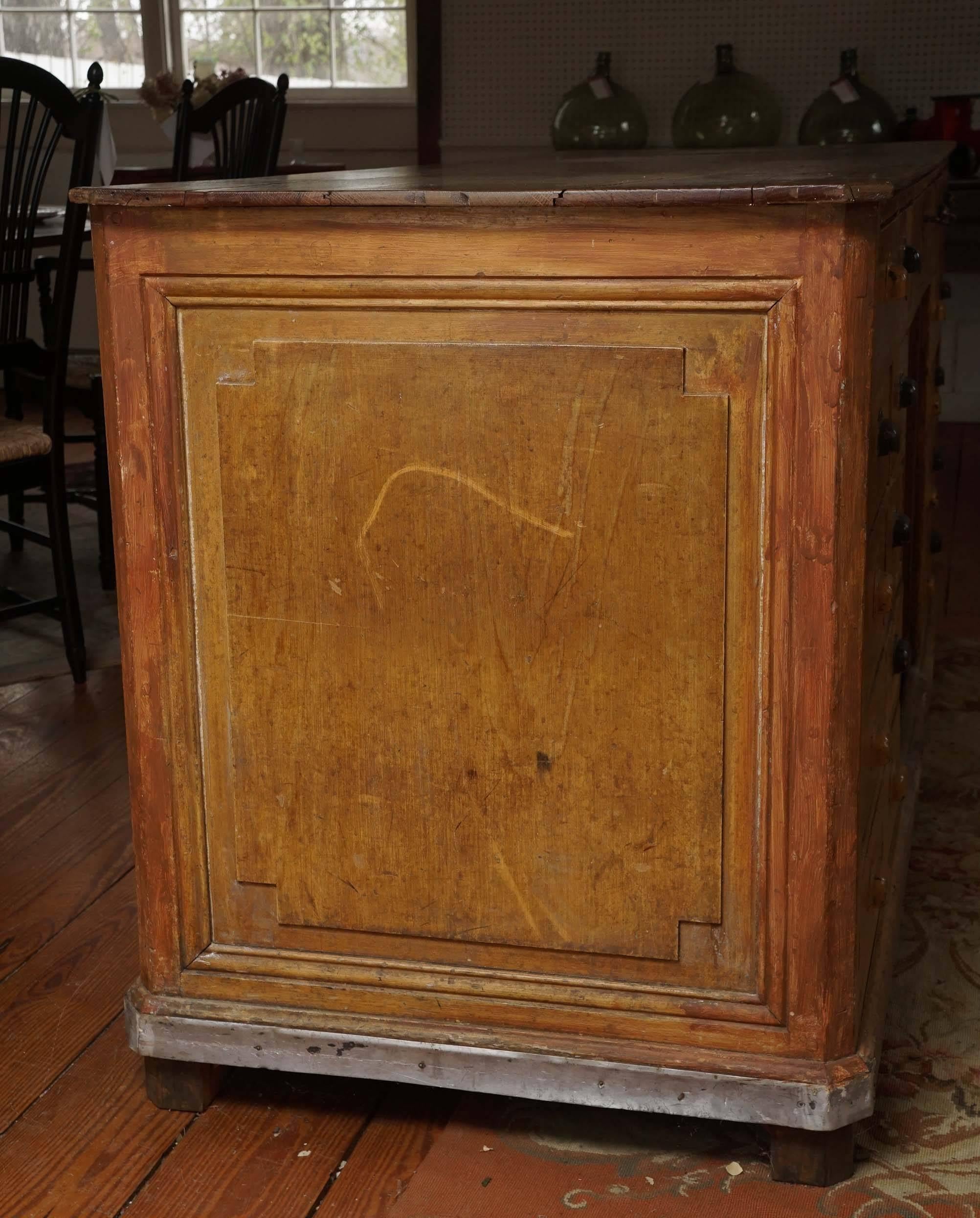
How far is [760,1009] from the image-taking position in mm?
1321

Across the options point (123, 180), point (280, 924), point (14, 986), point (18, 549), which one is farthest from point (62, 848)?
point (123, 180)

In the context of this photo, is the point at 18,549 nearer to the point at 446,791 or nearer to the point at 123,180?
the point at 123,180

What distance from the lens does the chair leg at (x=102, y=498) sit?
3.27 m

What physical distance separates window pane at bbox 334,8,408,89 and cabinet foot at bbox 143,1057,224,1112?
17.4 feet

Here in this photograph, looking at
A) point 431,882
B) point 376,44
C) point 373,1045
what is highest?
point 376,44

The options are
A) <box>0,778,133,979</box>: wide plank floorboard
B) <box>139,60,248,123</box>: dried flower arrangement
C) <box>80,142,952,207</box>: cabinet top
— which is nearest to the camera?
<box>80,142,952,207</box>: cabinet top

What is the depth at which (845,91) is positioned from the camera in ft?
17.4

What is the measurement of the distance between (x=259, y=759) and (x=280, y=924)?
0.17 m

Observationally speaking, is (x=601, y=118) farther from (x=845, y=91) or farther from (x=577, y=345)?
(x=577, y=345)

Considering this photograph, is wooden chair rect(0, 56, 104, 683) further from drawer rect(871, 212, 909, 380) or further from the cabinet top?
drawer rect(871, 212, 909, 380)

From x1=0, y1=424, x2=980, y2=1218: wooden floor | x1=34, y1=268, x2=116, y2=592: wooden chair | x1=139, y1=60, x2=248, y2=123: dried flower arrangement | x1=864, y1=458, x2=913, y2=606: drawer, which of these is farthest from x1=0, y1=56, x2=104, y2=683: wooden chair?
x1=864, y1=458, x2=913, y2=606: drawer

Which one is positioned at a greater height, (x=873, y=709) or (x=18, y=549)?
(x=873, y=709)

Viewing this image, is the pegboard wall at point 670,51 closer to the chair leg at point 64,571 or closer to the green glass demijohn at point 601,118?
the green glass demijohn at point 601,118

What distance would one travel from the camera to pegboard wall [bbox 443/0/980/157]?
18.1ft
